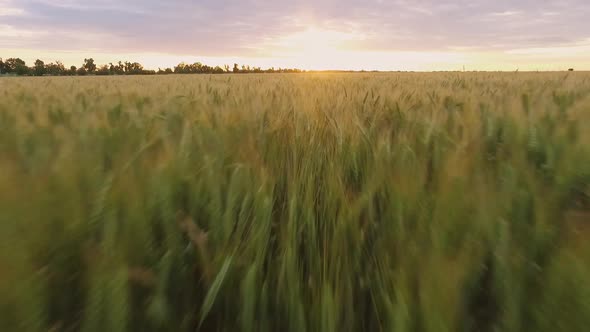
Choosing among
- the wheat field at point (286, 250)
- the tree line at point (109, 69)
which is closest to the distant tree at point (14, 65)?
the tree line at point (109, 69)

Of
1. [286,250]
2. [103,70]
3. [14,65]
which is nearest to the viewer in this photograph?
[286,250]

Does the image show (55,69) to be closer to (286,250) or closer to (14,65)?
(14,65)

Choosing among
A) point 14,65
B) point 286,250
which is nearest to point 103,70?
point 14,65

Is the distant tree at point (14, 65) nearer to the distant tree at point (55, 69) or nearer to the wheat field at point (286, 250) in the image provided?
the distant tree at point (55, 69)

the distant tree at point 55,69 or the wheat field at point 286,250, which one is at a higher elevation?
the distant tree at point 55,69

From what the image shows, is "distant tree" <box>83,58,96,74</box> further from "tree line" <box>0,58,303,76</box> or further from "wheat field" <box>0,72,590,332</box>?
"wheat field" <box>0,72,590,332</box>

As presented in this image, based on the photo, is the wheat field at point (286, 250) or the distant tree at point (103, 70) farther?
the distant tree at point (103, 70)

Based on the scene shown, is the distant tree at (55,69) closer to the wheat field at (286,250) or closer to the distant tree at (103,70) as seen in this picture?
the distant tree at (103,70)

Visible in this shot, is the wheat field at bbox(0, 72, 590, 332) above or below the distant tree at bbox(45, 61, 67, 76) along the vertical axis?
below

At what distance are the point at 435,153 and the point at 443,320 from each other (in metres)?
0.60

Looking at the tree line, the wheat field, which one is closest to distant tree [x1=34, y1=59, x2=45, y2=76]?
the tree line

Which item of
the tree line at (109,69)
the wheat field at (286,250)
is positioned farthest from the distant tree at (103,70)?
the wheat field at (286,250)

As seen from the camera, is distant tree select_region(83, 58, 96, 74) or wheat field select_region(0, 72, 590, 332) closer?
wheat field select_region(0, 72, 590, 332)

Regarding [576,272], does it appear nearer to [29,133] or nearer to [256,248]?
[256,248]
